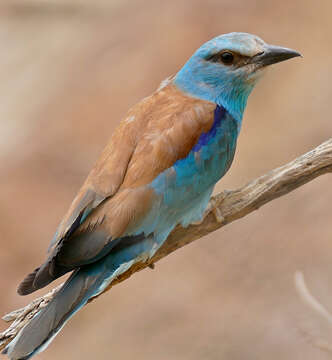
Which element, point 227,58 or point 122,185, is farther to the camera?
point 227,58

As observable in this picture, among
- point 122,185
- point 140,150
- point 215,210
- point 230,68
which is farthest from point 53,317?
point 230,68

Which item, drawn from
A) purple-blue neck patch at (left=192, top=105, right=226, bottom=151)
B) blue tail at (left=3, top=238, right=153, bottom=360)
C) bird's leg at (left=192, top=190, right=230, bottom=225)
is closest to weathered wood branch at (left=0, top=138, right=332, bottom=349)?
bird's leg at (left=192, top=190, right=230, bottom=225)

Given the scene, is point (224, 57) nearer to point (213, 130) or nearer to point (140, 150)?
point (213, 130)

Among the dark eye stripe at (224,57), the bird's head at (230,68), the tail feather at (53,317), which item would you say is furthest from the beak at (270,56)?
the tail feather at (53,317)

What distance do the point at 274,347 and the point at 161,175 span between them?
6.72 ft

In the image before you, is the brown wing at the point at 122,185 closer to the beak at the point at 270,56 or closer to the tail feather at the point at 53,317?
the tail feather at the point at 53,317

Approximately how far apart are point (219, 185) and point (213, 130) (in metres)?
2.09

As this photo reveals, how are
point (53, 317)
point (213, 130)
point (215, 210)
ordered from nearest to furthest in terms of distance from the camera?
point (53, 317)
point (213, 130)
point (215, 210)

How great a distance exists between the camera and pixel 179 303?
545 cm

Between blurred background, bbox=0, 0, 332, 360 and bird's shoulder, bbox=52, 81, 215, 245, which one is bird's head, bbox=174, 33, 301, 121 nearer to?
bird's shoulder, bbox=52, 81, 215, 245

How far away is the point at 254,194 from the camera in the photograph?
140 inches

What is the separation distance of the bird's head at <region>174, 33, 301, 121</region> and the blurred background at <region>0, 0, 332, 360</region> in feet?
4.69

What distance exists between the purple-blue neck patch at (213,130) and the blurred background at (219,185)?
142 centimetres

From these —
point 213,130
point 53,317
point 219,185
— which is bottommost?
point 219,185
